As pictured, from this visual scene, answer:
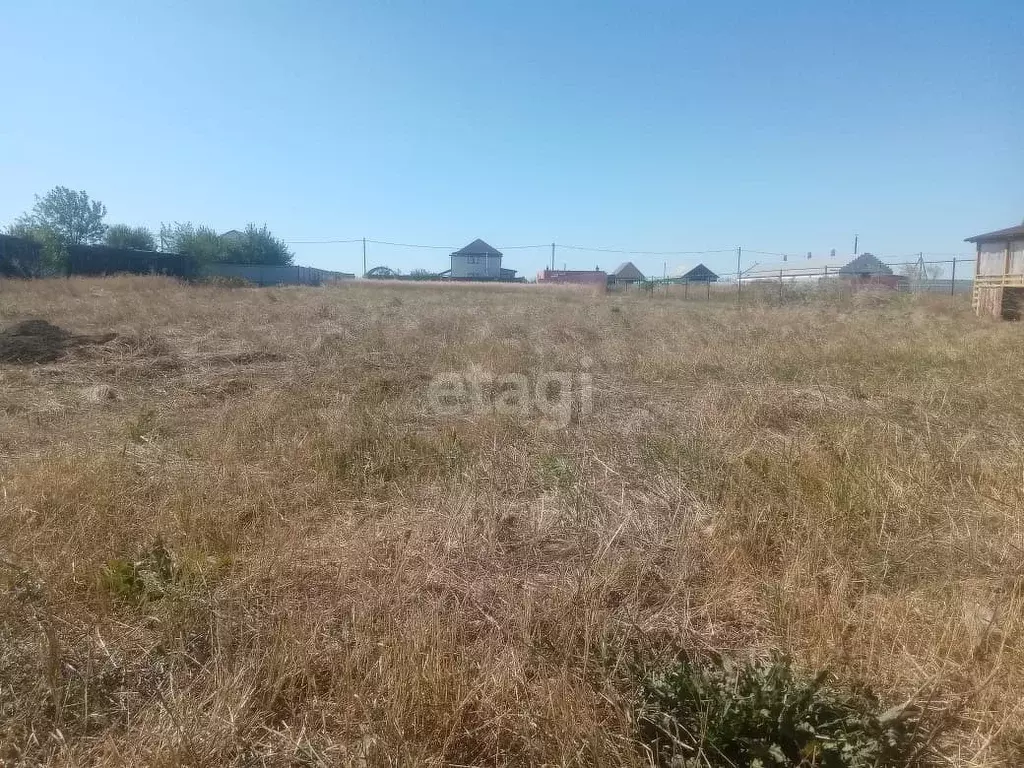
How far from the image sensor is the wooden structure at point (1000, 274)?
15.3 m

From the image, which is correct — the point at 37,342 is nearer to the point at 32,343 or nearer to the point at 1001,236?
the point at 32,343

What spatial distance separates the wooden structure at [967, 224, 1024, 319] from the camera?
15258 millimetres

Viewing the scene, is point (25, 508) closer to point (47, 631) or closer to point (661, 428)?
point (47, 631)

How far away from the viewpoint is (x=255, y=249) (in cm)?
4619

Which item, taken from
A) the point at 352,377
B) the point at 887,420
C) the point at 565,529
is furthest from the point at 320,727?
the point at 352,377

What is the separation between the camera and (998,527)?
9.05ft

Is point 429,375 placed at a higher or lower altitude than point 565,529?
higher

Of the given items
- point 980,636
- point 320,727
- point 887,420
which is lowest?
point 320,727

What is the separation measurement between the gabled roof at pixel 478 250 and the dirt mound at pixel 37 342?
6118 cm

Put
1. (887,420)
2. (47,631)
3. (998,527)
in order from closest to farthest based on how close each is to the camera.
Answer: (47,631)
(998,527)
(887,420)

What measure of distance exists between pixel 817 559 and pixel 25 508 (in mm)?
3834

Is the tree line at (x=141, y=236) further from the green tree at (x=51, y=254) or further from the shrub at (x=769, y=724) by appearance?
the shrub at (x=769, y=724)

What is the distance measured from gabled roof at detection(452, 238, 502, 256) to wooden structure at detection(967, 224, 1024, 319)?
53.3m

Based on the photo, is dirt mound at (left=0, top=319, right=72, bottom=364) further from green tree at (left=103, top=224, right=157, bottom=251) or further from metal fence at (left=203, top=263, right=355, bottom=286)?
green tree at (left=103, top=224, right=157, bottom=251)
